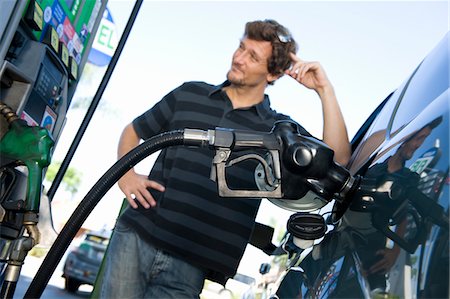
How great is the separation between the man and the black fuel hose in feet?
2.81

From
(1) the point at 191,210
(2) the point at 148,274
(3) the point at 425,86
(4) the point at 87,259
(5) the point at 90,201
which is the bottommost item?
(4) the point at 87,259

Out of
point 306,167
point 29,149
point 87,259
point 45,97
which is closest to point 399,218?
point 306,167

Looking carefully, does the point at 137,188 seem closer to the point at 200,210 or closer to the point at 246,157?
the point at 200,210

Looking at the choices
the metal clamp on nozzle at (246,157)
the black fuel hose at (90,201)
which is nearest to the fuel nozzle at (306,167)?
the metal clamp on nozzle at (246,157)

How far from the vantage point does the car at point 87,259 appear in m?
12.3

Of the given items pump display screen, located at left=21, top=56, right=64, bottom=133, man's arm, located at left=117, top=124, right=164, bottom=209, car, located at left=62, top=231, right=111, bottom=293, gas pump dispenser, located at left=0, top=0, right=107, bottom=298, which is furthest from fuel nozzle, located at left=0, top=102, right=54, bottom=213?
car, located at left=62, top=231, right=111, bottom=293

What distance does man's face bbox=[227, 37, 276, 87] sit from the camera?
7.77 feet

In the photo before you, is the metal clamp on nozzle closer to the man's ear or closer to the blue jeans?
the blue jeans

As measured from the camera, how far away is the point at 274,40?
2.42 meters

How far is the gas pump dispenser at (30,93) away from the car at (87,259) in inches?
370

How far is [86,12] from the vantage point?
11.0 ft

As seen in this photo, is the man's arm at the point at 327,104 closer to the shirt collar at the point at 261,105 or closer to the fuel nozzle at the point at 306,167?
the shirt collar at the point at 261,105

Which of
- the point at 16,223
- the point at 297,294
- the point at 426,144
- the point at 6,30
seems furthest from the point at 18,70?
the point at 426,144

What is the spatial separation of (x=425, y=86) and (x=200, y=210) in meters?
1.12
